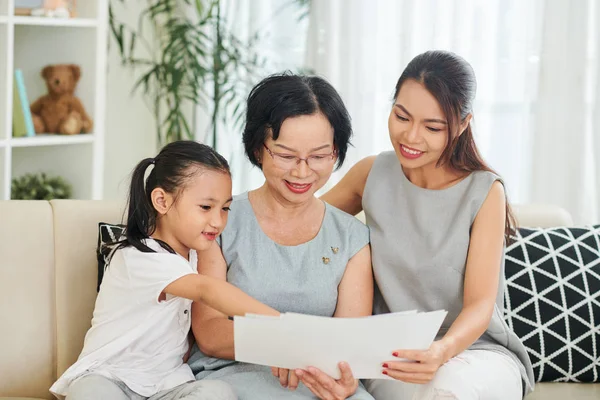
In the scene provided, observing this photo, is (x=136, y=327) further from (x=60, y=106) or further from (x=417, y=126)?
(x=60, y=106)

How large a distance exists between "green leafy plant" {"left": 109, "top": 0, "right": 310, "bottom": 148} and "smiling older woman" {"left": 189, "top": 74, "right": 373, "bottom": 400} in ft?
5.80

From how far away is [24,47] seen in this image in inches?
135

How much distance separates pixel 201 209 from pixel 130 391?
0.43m

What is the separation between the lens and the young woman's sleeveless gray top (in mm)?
1960

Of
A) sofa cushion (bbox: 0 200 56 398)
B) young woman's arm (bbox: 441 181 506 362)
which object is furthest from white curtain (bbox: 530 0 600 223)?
sofa cushion (bbox: 0 200 56 398)

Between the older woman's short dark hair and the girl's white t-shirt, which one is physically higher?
the older woman's short dark hair

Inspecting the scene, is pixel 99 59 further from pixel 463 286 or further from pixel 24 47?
pixel 463 286

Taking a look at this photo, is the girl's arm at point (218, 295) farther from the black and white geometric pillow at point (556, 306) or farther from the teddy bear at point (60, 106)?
the teddy bear at point (60, 106)

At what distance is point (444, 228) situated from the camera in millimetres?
1996

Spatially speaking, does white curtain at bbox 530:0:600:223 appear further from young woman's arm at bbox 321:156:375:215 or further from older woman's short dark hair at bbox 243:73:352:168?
older woman's short dark hair at bbox 243:73:352:168

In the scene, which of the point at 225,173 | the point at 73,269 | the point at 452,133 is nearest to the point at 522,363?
the point at 452,133

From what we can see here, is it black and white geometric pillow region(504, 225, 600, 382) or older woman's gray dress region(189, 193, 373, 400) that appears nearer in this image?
older woman's gray dress region(189, 193, 373, 400)

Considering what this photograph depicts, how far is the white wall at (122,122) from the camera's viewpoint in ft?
13.1

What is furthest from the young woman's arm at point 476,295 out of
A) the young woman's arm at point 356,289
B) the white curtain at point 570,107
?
the white curtain at point 570,107
